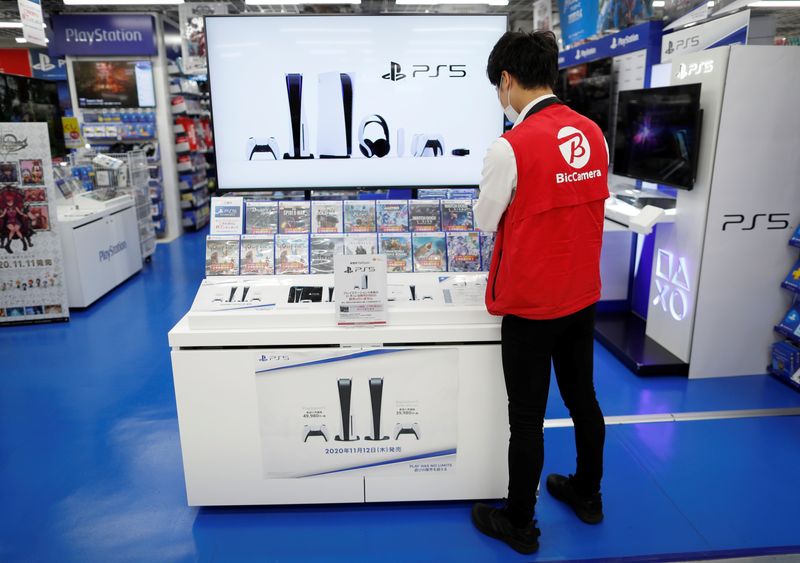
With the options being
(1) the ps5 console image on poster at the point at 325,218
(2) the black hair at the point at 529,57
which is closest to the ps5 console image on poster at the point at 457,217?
(1) the ps5 console image on poster at the point at 325,218

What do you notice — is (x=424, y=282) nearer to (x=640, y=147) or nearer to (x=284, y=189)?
(x=284, y=189)

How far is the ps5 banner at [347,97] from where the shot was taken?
7.95 ft

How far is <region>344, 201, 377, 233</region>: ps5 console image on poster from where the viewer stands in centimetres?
249

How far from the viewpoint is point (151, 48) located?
816 centimetres

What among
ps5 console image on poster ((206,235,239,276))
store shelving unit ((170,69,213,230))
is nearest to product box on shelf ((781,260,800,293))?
ps5 console image on poster ((206,235,239,276))

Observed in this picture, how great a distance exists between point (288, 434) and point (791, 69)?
3.31m

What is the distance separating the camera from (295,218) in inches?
98.3

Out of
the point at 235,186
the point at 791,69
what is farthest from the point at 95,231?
the point at 791,69

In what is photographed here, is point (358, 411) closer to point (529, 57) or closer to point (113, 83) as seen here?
point (529, 57)

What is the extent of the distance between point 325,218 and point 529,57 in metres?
1.07

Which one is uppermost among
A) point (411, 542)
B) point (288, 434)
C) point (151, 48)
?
point (151, 48)

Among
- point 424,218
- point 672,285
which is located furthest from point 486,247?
point 672,285

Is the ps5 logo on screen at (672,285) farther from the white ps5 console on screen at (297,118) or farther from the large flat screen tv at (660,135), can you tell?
the white ps5 console on screen at (297,118)

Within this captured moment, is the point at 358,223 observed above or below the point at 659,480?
above
